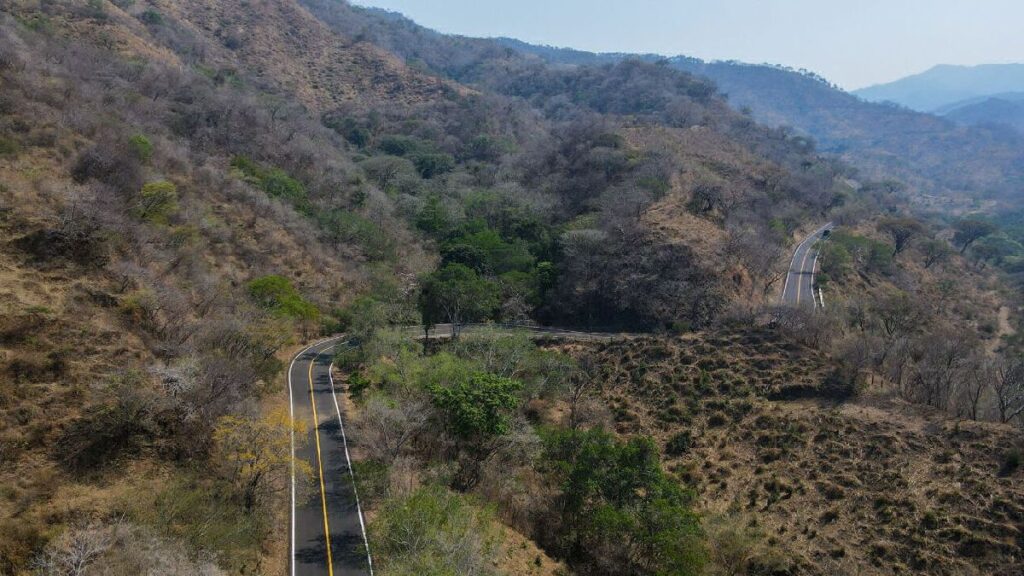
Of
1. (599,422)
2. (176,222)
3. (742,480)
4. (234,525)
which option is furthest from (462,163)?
(234,525)

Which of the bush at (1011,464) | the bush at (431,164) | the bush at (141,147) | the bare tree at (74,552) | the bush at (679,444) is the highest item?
the bush at (431,164)

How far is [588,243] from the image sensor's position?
166 feet

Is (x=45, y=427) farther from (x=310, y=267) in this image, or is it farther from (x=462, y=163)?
(x=462, y=163)

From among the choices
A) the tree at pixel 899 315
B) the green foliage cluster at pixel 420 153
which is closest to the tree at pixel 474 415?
the tree at pixel 899 315

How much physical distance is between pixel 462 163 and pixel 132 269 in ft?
236

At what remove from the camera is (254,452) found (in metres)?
19.5

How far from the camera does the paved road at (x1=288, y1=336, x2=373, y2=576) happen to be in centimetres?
1841

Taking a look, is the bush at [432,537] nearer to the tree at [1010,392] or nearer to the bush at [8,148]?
the bush at [8,148]

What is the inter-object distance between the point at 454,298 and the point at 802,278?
37.6 metres

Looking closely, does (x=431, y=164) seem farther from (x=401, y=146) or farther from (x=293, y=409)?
Result: (x=293, y=409)

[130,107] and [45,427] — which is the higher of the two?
[130,107]

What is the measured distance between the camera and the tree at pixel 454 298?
41062 millimetres

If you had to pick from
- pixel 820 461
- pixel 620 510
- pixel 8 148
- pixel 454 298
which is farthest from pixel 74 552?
pixel 820 461

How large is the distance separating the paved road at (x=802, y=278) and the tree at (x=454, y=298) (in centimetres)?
2511
